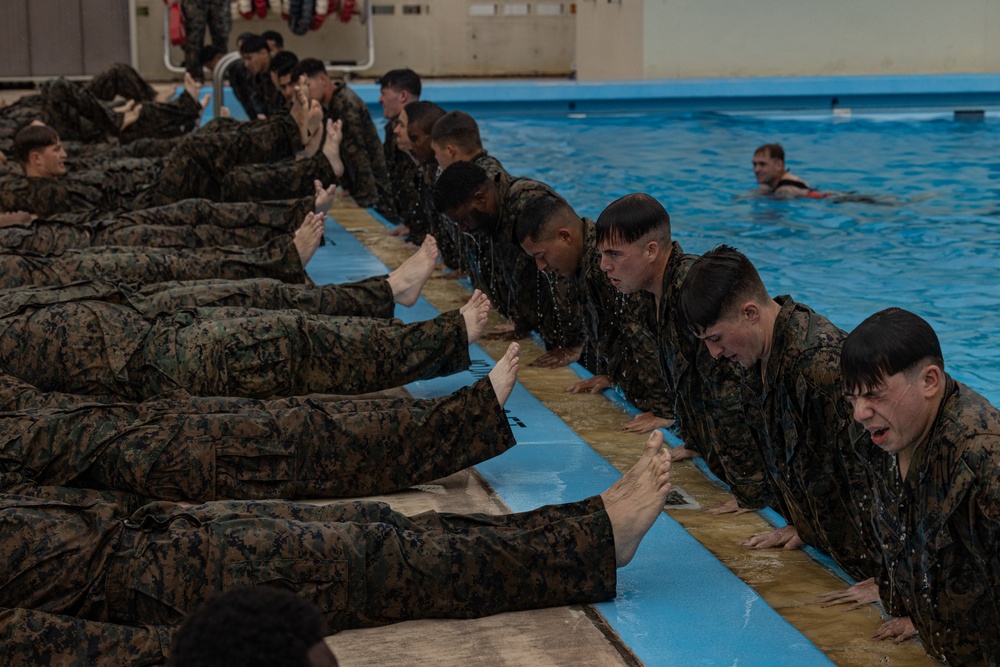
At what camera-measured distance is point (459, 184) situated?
5.41m

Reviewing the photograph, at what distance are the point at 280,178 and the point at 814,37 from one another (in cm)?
956

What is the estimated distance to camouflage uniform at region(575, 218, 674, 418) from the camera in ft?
15.4

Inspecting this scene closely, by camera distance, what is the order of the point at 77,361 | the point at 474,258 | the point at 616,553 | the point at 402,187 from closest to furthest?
the point at 616,553, the point at 77,361, the point at 474,258, the point at 402,187

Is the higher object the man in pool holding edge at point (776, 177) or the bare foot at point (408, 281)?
the man in pool holding edge at point (776, 177)

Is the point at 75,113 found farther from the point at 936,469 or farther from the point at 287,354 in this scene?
the point at 936,469

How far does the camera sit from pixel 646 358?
4.70 metres

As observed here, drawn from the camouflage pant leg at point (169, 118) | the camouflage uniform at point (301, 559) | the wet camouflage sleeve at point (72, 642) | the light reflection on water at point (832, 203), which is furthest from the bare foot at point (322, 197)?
the camouflage pant leg at point (169, 118)

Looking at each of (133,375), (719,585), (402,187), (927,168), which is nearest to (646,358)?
(719,585)

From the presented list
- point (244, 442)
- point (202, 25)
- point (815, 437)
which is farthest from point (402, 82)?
point (202, 25)

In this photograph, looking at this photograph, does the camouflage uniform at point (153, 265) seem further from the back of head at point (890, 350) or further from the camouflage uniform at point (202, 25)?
the camouflage uniform at point (202, 25)

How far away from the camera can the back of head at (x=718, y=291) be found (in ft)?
10.6

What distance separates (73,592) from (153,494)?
751mm

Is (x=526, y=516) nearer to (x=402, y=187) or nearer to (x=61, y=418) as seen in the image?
(x=61, y=418)

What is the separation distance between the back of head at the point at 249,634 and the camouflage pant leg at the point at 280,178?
591cm
